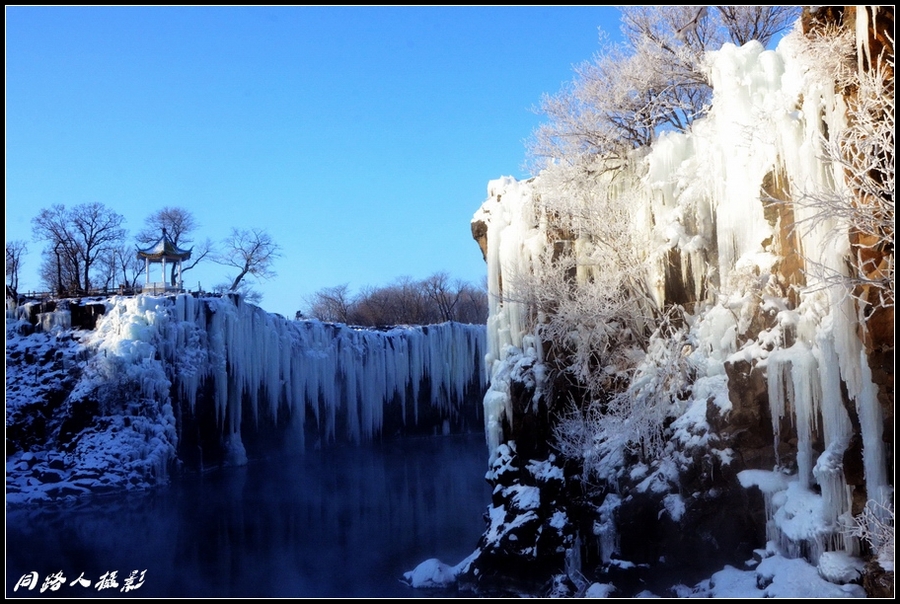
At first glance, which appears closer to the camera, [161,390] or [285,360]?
[161,390]

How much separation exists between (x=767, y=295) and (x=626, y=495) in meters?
3.25

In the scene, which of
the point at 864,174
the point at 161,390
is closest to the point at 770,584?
the point at 864,174

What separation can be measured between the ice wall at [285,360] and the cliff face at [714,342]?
35.4ft

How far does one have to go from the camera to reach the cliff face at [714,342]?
675 cm

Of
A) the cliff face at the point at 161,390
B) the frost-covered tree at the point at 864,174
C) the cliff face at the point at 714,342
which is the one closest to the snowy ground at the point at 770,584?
the cliff face at the point at 714,342

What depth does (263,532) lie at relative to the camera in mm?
15492

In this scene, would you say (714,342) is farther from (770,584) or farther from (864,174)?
(864,174)

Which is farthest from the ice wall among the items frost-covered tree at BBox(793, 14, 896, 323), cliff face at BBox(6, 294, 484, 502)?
frost-covered tree at BBox(793, 14, 896, 323)

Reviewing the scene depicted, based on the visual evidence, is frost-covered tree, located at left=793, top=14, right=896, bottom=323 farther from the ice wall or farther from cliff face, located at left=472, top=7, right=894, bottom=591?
the ice wall

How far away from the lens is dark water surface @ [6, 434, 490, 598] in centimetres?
1219

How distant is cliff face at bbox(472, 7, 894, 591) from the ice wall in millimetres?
10803

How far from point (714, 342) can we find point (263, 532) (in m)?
9.94

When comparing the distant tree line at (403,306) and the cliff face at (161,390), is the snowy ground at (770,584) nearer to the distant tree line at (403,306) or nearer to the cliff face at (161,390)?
the cliff face at (161,390)

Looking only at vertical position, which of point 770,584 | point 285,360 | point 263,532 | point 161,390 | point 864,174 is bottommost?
point 263,532
